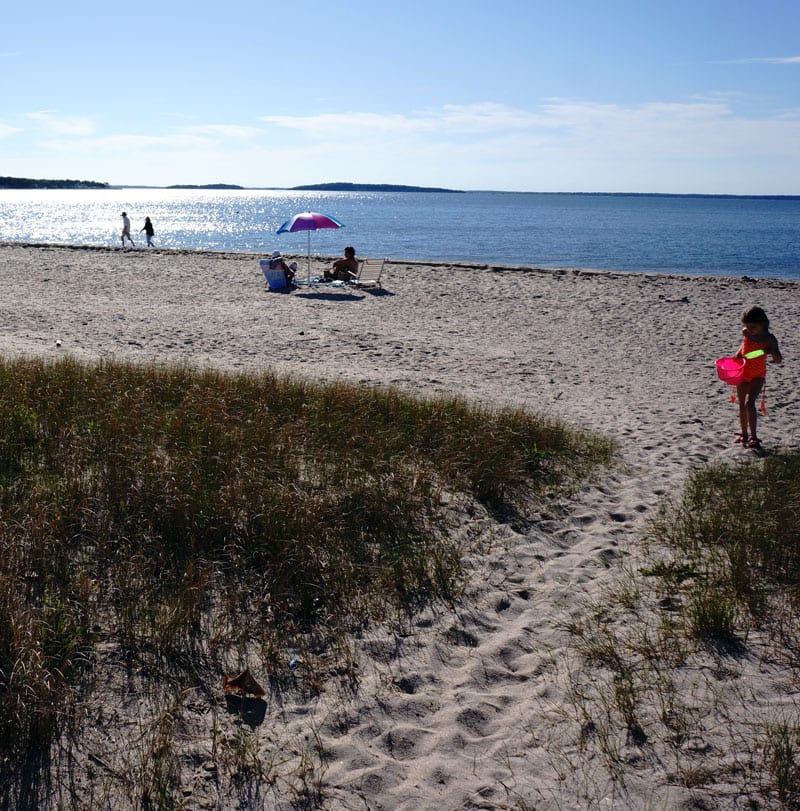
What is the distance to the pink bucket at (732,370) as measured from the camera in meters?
7.98

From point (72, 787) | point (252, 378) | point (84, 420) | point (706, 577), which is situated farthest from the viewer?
point (252, 378)

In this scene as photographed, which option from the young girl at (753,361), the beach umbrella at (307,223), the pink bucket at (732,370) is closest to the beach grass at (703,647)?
the young girl at (753,361)

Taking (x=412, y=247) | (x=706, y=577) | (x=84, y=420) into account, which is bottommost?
(x=706, y=577)

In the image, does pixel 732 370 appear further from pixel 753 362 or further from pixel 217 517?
pixel 217 517

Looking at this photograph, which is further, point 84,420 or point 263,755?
point 84,420

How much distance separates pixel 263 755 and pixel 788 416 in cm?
825

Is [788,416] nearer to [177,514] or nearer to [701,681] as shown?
[701,681]

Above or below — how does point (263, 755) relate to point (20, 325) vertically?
below

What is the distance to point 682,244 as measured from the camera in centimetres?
5981

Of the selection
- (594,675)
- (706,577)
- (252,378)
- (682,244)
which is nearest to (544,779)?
(594,675)

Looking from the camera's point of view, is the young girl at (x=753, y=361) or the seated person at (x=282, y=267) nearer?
the young girl at (x=753, y=361)

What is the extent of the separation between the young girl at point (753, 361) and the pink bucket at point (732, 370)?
42 mm

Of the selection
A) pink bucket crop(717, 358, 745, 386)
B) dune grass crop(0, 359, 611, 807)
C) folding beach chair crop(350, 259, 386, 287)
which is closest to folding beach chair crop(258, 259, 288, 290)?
folding beach chair crop(350, 259, 386, 287)

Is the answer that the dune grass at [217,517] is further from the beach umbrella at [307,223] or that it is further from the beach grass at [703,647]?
the beach umbrella at [307,223]
